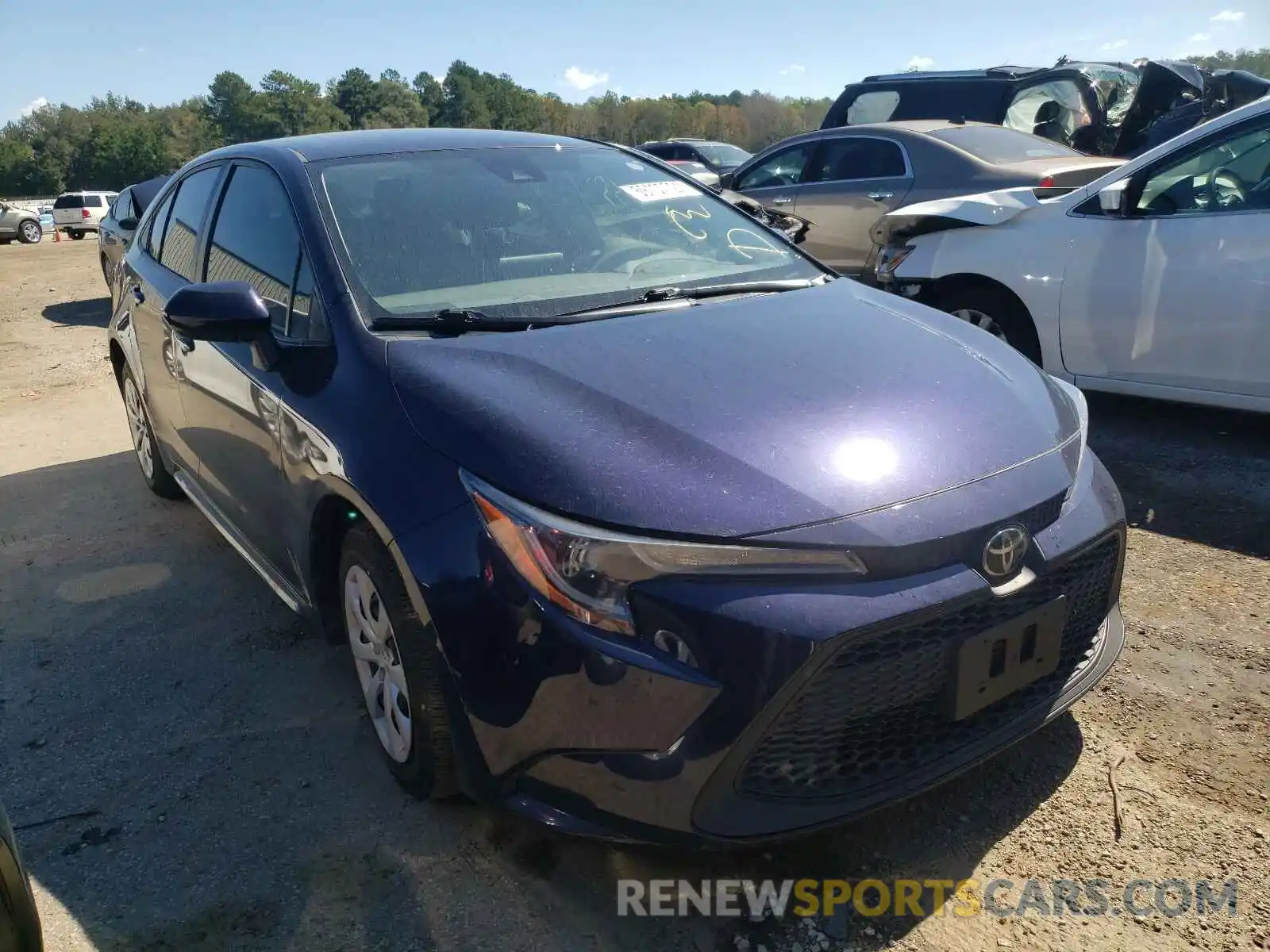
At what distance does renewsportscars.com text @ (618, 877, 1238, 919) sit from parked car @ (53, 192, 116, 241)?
3402 cm

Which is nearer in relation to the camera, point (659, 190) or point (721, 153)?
point (659, 190)

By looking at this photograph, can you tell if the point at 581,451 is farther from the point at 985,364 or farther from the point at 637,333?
the point at 985,364

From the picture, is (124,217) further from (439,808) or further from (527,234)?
(439,808)

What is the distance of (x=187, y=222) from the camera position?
12.6 feet

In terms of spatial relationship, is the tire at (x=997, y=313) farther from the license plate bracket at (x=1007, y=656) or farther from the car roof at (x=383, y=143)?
the license plate bracket at (x=1007, y=656)

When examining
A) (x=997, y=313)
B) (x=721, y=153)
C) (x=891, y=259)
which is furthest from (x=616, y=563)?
(x=721, y=153)

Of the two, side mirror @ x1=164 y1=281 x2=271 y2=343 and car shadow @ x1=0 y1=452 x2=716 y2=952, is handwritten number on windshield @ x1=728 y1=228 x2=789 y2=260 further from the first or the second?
car shadow @ x1=0 y1=452 x2=716 y2=952

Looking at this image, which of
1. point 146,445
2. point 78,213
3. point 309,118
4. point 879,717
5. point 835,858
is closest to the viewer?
point 879,717

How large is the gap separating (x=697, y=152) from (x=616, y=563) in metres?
17.4

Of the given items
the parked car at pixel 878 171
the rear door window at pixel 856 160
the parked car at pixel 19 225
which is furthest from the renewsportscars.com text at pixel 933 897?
the parked car at pixel 19 225

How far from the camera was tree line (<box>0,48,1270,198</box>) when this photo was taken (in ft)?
268

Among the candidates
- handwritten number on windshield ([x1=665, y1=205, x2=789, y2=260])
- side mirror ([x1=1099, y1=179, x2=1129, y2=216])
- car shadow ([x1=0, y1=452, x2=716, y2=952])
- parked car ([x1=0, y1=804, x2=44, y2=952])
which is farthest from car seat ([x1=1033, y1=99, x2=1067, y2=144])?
parked car ([x1=0, y1=804, x2=44, y2=952])

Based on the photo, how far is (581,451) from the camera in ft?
6.45

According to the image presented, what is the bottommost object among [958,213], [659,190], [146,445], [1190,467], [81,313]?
[81,313]
